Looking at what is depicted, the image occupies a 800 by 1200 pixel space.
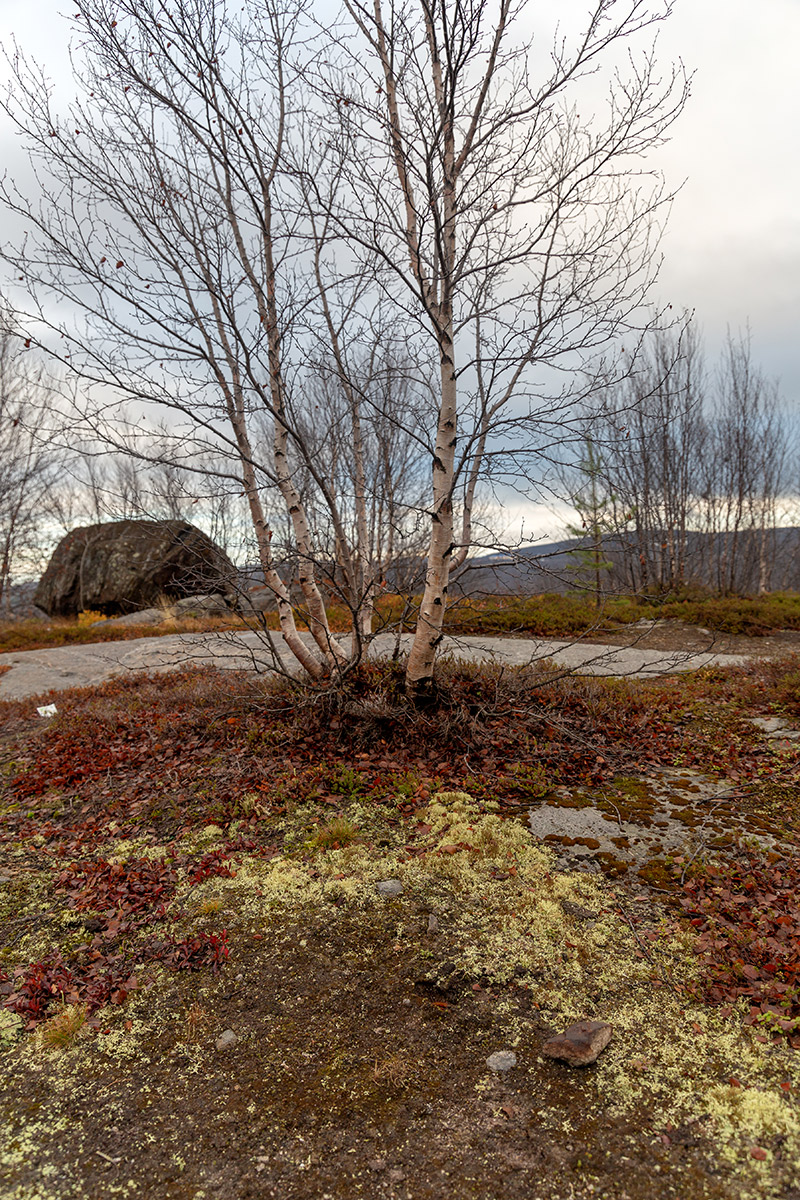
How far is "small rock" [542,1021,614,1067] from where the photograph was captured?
98.6 inches

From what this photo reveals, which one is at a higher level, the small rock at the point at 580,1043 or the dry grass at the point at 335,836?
the dry grass at the point at 335,836

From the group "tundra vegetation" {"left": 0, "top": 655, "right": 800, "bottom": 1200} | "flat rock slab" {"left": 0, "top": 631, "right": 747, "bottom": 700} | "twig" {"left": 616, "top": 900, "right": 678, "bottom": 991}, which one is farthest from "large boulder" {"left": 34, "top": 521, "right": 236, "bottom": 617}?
"twig" {"left": 616, "top": 900, "right": 678, "bottom": 991}

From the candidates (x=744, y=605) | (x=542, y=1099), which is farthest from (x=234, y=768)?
(x=744, y=605)

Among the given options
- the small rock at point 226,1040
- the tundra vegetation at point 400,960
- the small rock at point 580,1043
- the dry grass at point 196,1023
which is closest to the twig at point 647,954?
the tundra vegetation at point 400,960

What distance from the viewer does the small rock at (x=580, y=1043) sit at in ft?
8.21

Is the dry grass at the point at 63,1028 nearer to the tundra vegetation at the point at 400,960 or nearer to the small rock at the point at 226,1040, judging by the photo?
the tundra vegetation at the point at 400,960

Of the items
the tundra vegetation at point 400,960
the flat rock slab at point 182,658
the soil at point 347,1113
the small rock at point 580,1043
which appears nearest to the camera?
the soil at point 347,1113

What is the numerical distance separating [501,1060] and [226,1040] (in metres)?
1.17

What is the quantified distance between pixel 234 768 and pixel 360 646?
157 centimetres

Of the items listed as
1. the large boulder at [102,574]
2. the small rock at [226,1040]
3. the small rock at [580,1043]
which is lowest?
the small rock at [226,1040]

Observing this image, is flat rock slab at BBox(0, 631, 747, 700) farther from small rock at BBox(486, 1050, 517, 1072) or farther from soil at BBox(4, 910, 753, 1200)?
small rock at BBox(486, 1050, 517, 1072)

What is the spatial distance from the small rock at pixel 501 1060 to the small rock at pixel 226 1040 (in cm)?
109

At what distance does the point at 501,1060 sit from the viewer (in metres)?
2.57

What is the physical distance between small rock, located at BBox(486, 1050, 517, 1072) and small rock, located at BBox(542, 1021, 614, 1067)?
135mm
